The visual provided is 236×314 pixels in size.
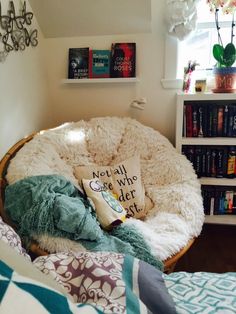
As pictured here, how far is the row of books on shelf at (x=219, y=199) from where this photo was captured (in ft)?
6.75

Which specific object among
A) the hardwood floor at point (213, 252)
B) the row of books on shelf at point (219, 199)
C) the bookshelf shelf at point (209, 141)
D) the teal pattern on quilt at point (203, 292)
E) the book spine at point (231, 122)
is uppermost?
the book spine at point (231, 122)

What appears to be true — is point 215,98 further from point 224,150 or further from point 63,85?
point 63,85

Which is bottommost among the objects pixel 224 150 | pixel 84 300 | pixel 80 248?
pixel 80 248

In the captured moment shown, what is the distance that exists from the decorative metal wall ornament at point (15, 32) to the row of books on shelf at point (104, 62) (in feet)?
1.02

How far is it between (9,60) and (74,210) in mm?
1019

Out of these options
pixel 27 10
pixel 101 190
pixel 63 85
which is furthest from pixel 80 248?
pixel 27 10

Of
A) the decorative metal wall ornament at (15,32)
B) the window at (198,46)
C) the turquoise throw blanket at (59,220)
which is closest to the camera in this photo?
the turquoise throw blanket at (59,220)

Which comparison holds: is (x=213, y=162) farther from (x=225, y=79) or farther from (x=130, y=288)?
(x=130, y=288)

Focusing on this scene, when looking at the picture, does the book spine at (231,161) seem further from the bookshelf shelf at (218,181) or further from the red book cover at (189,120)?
the red book cover at (189,120)

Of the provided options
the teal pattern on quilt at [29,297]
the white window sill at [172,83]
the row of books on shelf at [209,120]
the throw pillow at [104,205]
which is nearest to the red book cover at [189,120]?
the row of books on shelf at [209,120]

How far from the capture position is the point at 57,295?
622mm

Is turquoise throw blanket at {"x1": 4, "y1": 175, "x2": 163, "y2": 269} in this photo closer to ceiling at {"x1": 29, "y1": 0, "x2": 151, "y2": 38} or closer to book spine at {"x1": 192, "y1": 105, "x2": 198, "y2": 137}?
book spine at {"x1": 192, "y1": 105, "x2": 198, "y2": 137}

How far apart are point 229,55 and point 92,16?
95 centimetres

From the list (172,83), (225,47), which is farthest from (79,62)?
(225,47)
